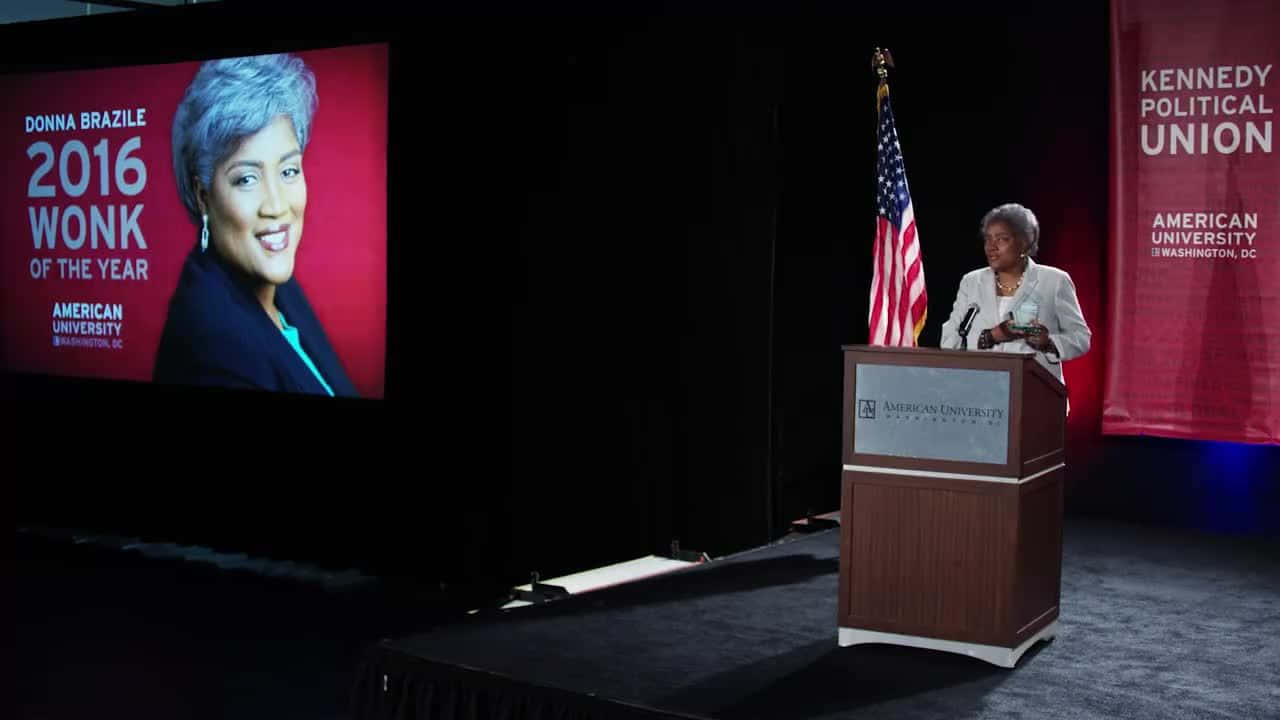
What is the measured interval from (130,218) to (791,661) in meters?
5.16

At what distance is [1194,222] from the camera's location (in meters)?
6.15

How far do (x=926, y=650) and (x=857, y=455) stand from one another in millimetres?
599

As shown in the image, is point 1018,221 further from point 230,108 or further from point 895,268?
point 230,108

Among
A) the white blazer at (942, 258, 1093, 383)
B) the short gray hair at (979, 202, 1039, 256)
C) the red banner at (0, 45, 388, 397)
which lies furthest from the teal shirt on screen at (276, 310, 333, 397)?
the short gray hair at (979, 202, 1039, 256)

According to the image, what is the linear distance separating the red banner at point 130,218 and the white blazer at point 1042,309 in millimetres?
Result: 2977

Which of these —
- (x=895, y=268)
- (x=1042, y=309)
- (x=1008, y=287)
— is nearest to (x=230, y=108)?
(x=895, y=268)

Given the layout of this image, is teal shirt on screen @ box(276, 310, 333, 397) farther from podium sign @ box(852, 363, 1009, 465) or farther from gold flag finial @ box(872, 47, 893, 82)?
podium sign @ box(852, 363, 1009, 465)

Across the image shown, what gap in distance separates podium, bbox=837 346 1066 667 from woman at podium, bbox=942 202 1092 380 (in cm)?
57

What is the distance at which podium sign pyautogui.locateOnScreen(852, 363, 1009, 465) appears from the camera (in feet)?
12.4

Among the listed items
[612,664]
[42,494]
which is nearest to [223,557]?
[42,494]

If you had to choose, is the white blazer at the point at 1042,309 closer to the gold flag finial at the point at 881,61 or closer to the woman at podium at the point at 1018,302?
the woman at podium at the point at 1018,302

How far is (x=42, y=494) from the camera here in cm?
826

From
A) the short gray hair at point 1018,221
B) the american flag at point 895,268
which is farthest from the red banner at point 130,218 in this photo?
the short gray hair at point 1018,221

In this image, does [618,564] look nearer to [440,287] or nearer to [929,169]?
[440,287]
